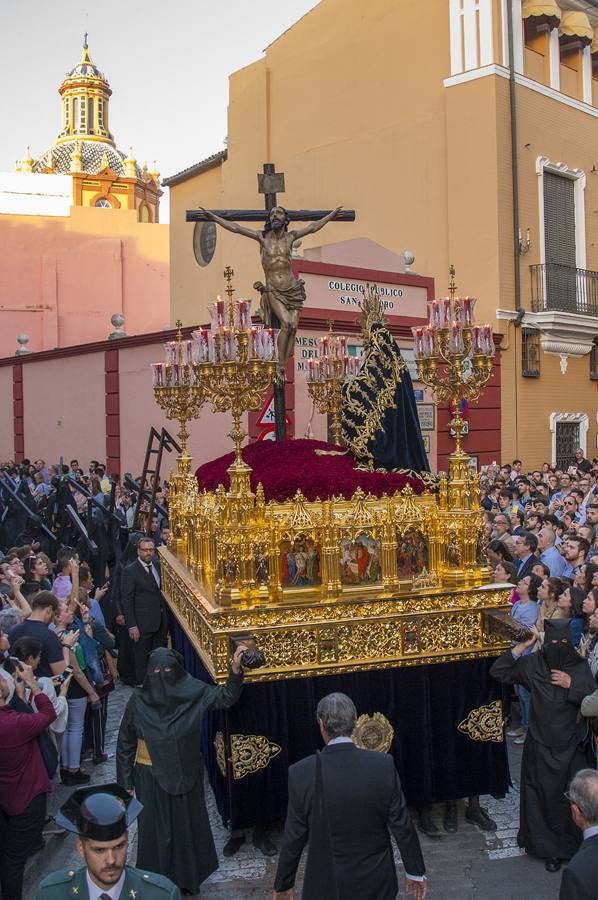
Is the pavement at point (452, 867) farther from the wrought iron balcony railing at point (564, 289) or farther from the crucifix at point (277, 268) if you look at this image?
the wrought iron balcony railing at point (564, 289)

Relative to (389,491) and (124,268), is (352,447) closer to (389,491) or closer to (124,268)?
(389,491)

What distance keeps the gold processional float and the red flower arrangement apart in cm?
19

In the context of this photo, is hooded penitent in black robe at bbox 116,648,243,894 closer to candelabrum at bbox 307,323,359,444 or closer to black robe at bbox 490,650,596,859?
black robe at bbox 490,650,596,859

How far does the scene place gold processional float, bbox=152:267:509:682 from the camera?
5547mm

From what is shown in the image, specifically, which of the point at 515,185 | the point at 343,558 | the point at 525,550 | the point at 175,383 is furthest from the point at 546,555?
the point at 515,185

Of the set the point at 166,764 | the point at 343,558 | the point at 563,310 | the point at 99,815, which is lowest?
the point at 166,764

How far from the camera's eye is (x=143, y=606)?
8.69 metres

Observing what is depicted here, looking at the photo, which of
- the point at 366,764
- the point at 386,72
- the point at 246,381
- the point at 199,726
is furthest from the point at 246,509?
the point at 386,72

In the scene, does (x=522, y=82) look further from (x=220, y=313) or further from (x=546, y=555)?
(x=220, y=313)

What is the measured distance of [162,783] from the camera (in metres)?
4.90

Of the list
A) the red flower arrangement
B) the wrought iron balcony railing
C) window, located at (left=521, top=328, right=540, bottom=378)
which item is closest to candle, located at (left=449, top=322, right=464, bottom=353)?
the red flower arrangement

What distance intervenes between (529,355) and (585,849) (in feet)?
54.2

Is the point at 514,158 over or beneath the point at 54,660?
over

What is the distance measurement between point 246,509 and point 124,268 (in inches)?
1051
